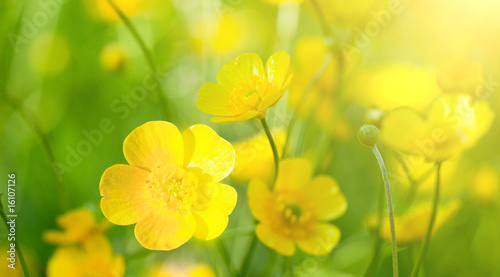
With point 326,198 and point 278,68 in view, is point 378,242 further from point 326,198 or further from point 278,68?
point 278,68

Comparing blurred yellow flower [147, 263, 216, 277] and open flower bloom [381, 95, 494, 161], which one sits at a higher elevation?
open flower bloom [381, 95, 494, 161]

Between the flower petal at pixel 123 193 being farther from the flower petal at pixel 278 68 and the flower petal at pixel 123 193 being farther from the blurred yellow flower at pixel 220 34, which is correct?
the blurred yellow flower at pixel 220 34

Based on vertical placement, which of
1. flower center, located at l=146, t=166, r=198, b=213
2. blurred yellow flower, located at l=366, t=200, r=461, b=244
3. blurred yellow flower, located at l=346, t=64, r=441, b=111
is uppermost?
flower center, located at l=146, t=166, r=198, b=213

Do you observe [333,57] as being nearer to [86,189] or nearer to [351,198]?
[351,198]

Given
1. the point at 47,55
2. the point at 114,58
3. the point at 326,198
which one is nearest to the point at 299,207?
the point at 326,198

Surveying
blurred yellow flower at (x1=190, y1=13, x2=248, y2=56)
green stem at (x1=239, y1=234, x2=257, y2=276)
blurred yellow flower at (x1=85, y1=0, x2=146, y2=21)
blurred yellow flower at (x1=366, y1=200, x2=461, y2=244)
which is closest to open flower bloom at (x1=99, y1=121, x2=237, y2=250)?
green stem at (x1=239, y1=234, x2=257, y2=276)

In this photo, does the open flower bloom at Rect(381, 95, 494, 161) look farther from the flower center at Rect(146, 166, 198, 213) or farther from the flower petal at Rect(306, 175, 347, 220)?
the flower center at Rect(146, 166, 198, 213)

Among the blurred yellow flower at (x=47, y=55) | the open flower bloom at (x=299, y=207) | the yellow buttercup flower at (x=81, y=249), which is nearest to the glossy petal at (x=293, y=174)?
the open flower bloom at (x=299, y=207)
